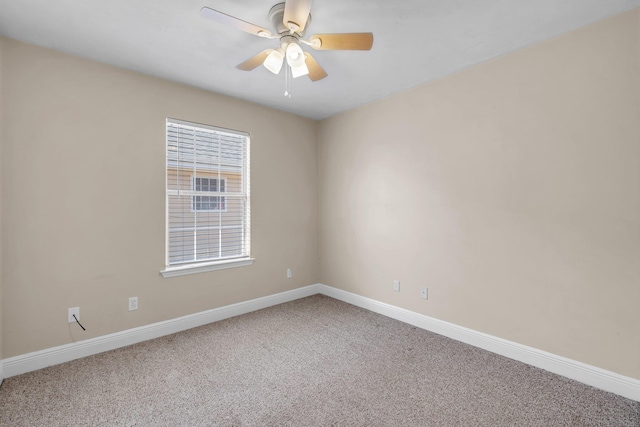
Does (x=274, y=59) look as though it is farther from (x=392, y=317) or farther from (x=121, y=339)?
(x=392, y=317)

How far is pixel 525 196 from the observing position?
238cm

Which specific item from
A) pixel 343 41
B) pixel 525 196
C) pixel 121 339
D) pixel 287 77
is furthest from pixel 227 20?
pixel 121 339

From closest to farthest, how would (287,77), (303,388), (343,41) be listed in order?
1. (343,41)
2. (303,388)
3. (287,77)

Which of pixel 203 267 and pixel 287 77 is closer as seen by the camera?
pixel 287 77

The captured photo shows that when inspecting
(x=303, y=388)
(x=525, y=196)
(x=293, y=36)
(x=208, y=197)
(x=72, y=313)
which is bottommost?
(x=303, y=388)

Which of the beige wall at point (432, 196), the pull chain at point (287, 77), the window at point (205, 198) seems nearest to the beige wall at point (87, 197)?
the beige wall at point (432, 196)

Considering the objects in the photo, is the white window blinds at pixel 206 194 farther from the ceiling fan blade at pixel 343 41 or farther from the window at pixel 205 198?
the ceiling fan blade at pixel 343 41

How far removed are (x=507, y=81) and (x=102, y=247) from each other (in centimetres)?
376

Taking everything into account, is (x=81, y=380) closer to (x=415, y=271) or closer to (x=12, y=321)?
(x=12, y=321)

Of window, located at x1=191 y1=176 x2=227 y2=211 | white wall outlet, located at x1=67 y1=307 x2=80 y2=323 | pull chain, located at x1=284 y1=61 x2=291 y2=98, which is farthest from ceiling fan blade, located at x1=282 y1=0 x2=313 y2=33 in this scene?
white wall outlet, located at x1=67 y1=307 x2=80 y2=323

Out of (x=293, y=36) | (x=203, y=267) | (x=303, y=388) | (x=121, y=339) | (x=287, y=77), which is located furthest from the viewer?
(x=203, y=267)

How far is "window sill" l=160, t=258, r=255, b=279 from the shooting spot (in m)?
2.96

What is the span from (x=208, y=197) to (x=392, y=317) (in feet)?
8.15

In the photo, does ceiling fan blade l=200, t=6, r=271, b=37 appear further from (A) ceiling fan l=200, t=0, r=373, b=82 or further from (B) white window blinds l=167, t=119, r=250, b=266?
(B) white window blinds l=167, t=119, r=250, b=266
